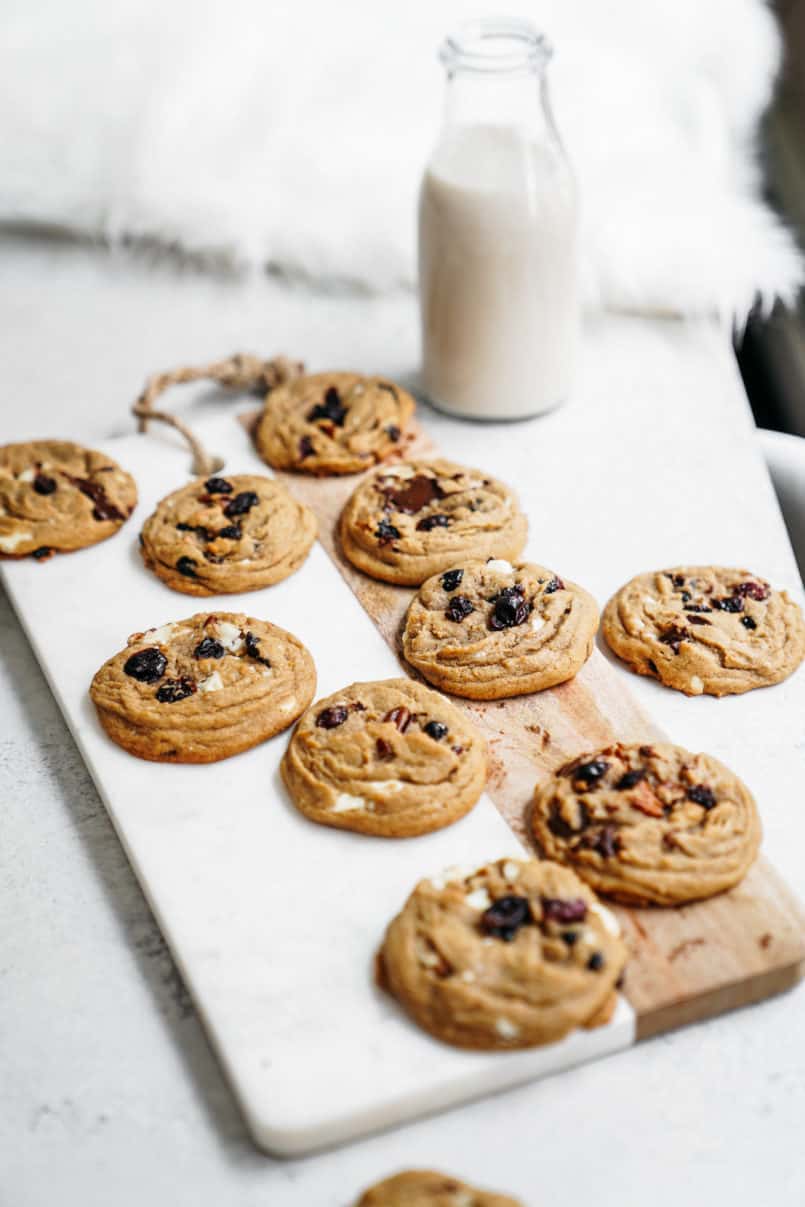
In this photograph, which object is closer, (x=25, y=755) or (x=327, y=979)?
(x=327, y=979)

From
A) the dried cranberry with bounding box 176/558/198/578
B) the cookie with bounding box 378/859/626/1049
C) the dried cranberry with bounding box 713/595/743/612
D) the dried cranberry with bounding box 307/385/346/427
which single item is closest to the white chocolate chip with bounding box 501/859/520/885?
the cookie with bounding box 378/859/626/1049

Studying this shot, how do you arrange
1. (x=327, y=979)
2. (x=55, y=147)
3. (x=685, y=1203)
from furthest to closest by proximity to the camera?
(x=55, y=147) → (x=327, y=979) → (x=685, y=1203)

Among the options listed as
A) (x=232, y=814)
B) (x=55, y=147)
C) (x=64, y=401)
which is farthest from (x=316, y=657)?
(x=55, y=147)

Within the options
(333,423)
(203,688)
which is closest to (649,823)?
(203,688)

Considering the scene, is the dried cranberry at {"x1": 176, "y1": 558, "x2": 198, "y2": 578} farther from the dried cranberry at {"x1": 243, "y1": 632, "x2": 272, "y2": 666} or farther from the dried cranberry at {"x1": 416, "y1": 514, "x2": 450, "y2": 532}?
the dried cranberry at {"x1": 416, "y1": 514, "x2": 450, "y2": 532}

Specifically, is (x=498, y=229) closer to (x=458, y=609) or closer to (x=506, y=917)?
(x=458, y=609)

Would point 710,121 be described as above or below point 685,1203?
above

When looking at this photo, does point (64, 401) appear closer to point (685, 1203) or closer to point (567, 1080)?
point (567, 1080)
